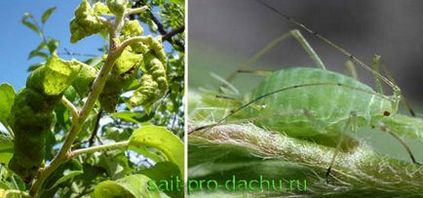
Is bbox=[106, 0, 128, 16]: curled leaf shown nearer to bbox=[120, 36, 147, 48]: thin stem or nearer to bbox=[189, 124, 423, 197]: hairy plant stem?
bbox=[120, 36, 147, 48]: thin stem

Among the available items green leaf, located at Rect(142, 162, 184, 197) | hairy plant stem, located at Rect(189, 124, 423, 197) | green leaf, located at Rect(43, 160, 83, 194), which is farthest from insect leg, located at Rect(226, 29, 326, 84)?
green leaf, located at Rect(142, 162, 184, 197)

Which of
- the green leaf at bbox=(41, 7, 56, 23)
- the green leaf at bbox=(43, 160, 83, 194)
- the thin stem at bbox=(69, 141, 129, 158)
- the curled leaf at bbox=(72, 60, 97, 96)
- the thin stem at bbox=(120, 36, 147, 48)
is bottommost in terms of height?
the green leaf at bbox=(43, 160, 83, 194)

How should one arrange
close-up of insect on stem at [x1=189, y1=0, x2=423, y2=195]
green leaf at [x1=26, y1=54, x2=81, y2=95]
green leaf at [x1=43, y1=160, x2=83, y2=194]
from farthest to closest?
close-up of insect on stem at [x1=189, y1=0, x2=423, y2=195], green leaf at [x1=43, y1=160, x2=83, y2=194], green leaf at [x1=26, y1=54, x2=81, y2=95]

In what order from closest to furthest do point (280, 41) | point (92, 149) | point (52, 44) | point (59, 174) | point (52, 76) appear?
point (52, 76)
point (92, 149)
point (59, 174)
point (280, 41)
point (52, 44)

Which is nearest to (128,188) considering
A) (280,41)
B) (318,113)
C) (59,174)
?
(59,174)

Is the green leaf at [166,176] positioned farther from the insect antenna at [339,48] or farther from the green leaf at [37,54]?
the green leaf at [37,54]

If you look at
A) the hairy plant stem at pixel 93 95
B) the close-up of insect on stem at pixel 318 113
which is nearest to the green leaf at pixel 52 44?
the close-up of insect on stem at pixel 318 113

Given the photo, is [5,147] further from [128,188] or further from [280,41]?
[280,41]
